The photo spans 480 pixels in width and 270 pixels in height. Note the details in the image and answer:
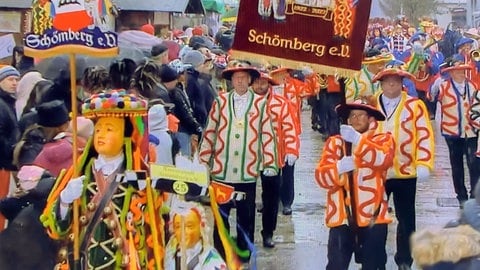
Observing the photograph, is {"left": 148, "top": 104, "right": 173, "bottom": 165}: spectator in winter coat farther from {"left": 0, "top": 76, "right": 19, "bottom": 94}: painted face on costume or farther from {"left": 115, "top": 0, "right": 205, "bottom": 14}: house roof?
{"left": 115, "top": 0, "right": 205, "bottom": 14}: house roof

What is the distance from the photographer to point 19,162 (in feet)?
27.3

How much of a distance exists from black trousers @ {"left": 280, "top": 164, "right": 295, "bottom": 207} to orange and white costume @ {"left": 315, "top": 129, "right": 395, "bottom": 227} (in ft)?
12.1

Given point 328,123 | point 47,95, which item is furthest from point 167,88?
point 328,123

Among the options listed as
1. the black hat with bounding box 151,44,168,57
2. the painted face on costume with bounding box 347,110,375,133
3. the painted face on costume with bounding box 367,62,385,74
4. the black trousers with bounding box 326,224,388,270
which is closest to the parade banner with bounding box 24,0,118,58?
the painted face on costume with bounding box 347,110,375,133

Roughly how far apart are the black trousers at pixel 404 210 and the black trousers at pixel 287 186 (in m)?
2.84

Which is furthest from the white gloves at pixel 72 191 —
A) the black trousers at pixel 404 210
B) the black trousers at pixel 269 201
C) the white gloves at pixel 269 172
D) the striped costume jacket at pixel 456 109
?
the striped costume jacket at pixel 456 109

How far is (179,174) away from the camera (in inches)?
250

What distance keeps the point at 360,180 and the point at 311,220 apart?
3.86 meters

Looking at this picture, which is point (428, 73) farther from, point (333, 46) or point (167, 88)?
point (333, 46)

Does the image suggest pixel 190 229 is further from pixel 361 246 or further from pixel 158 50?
pixel 158 50

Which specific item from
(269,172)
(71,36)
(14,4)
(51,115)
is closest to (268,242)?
(269,172)

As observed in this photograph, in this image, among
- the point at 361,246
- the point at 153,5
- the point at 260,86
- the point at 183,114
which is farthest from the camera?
the point at 153,5

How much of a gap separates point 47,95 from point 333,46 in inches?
119

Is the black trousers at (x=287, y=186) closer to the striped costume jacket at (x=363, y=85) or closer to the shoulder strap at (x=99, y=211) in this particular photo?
the striped costume jacket at (x=363, y=85)
